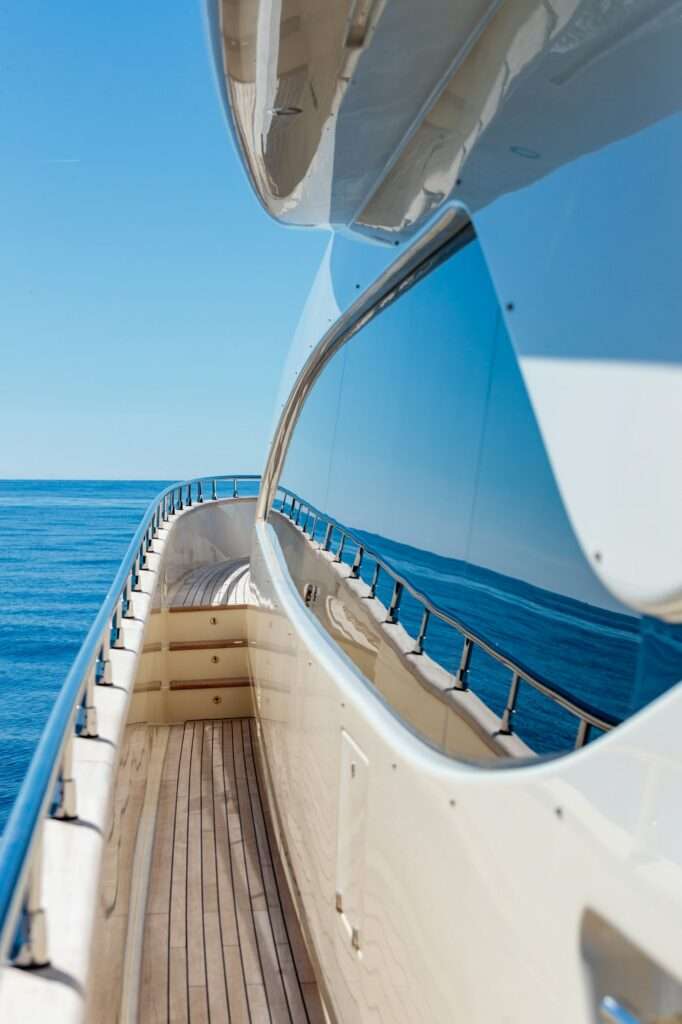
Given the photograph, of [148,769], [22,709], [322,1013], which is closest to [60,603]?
[22,709]

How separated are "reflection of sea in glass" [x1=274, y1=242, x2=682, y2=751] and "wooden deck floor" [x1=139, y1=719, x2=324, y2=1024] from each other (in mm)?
1557

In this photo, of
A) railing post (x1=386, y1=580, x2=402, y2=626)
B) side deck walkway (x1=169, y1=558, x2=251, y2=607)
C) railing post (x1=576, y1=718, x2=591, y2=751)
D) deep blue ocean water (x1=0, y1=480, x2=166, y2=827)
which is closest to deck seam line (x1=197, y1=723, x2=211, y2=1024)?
side deck walkway (x1=169, y1=558, x2=251, y2=607)

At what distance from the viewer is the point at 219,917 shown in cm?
294

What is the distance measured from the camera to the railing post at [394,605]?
4.73ft

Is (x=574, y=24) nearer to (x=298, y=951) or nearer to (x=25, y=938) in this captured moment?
(x=25, y=938)

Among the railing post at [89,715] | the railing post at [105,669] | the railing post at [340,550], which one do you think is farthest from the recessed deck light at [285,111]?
the railing post at [105,669]

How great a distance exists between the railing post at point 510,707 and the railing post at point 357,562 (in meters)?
0.74

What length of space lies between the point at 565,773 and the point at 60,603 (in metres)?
32.4

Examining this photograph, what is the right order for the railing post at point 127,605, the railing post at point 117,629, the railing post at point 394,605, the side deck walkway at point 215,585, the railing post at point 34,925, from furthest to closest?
the side deck walkway at point 215,585 → the railing post at point 127,605 → the railing post at point 117,629 → the railing post at point 394,605 → the railing post at point 34,925

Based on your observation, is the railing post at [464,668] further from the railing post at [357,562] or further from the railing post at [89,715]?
the railing post at [89,715]

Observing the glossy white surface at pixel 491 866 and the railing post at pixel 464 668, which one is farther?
the railing post at pixel 464 668

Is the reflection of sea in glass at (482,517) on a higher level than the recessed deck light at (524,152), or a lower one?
lower

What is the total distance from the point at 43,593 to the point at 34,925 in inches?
1332

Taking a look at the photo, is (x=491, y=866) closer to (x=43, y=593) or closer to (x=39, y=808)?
(x=39, y=808)
